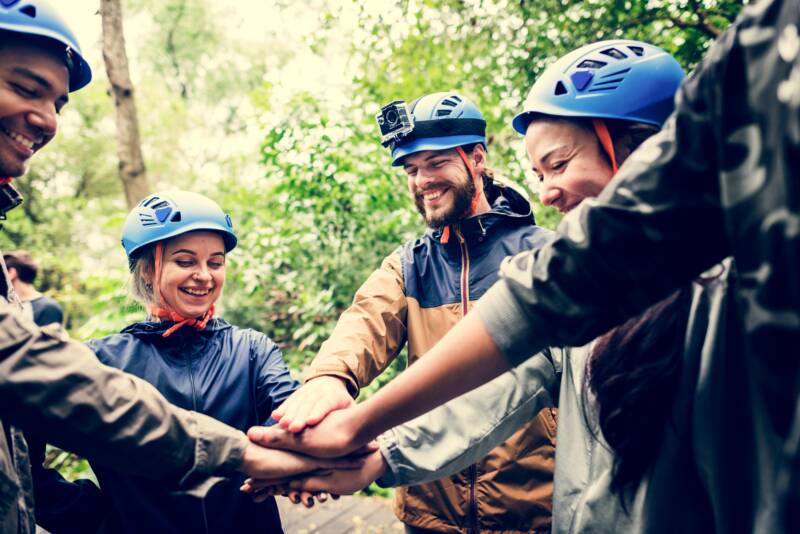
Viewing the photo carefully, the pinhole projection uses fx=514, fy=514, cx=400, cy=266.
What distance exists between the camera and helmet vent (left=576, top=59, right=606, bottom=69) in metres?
2.09

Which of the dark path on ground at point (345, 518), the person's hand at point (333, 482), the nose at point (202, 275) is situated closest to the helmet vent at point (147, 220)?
the nose at point (202, 275)

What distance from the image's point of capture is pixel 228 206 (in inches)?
298

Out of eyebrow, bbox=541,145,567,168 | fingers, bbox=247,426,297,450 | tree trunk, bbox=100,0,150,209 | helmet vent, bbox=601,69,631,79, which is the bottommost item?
fingers, bbox=247,426,297,450

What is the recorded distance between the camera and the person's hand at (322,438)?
189 centimetres

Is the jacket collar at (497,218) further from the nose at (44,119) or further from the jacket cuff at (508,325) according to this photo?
the nose at (44,119)

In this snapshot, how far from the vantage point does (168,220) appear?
2740 millimetres

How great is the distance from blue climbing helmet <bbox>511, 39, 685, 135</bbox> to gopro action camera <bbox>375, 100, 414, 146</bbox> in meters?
1.20

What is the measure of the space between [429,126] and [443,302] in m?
1.16

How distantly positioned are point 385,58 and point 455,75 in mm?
863

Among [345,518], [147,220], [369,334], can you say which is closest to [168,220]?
[147,220]

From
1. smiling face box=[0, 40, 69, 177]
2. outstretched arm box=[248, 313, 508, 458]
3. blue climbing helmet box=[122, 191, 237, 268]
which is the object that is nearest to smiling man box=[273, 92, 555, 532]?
outstretched arm box=[248, 313, 508, 458]

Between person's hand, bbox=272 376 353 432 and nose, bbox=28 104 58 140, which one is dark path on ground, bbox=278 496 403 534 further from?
nose, bbox=28 104 58 140

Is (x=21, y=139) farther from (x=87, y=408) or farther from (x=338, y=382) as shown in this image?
(x=338, y=382)

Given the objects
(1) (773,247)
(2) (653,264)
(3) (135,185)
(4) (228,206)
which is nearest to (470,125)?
(2) (653,264)
